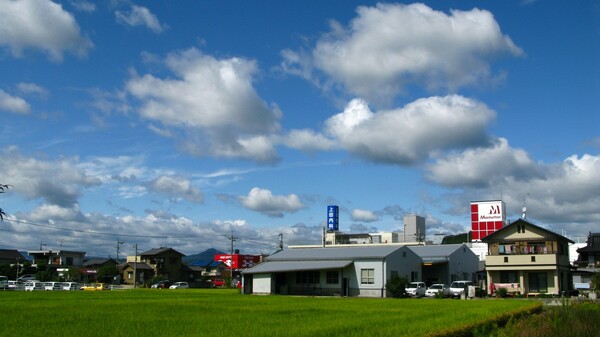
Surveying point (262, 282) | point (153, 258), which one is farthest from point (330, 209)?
point (262, 282)

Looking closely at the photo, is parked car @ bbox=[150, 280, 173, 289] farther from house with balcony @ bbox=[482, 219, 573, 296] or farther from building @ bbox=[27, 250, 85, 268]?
house with balcony @ bbox=[482, 219, 573, 296]

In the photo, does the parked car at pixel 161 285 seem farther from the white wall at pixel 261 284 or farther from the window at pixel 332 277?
the window at pixel 332 277

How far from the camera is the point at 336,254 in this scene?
57.9 meters

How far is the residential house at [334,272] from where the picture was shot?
52969 millimetres

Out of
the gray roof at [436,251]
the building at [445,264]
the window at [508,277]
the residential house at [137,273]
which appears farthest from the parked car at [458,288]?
the residential house at [137,273]

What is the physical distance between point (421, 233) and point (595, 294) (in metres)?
47.4

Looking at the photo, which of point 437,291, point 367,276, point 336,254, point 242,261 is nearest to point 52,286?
point 336,254

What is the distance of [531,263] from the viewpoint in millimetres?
51875

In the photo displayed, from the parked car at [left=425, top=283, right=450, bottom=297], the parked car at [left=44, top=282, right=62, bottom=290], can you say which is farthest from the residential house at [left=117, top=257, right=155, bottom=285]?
the parked car at [left=425, top=283, right=450, bottom=297]

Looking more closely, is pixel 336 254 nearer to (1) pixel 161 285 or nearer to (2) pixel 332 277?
(2) pixel 332 277

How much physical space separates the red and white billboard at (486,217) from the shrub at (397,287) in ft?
110

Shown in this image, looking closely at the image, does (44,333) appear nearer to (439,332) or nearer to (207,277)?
(439,332)

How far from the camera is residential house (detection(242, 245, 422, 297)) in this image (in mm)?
52969

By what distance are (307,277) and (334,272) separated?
309 centimetres
